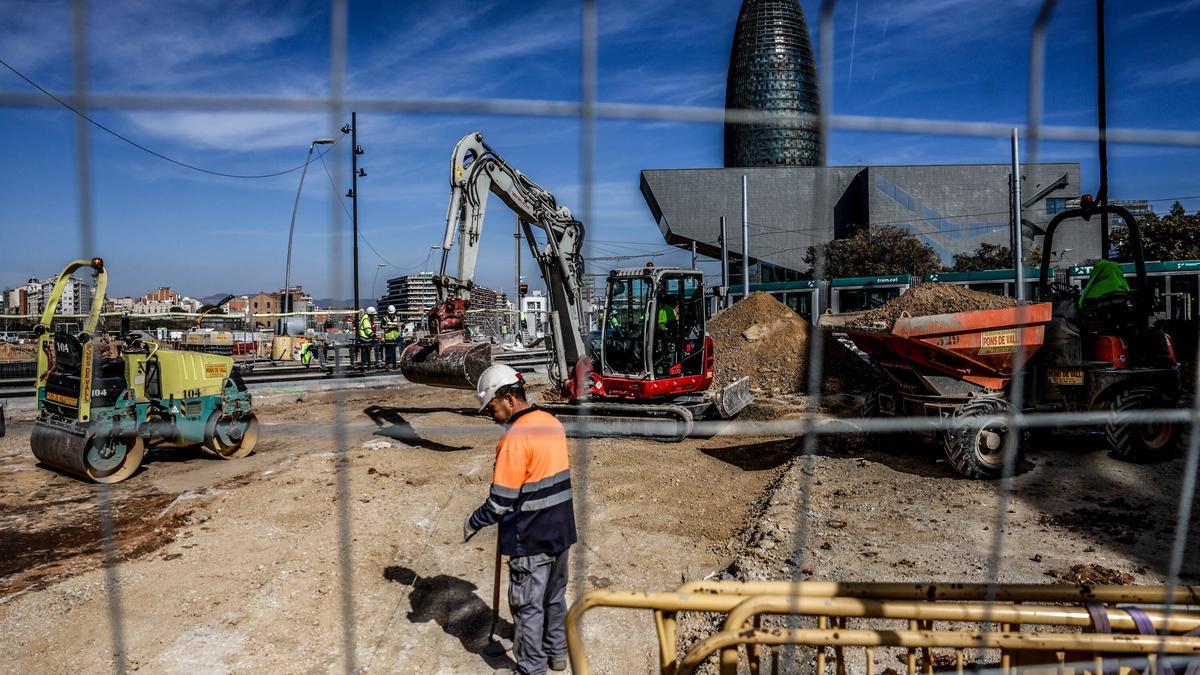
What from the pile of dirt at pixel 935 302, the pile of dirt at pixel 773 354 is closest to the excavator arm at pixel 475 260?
the pile of dirt at pixel 773 354

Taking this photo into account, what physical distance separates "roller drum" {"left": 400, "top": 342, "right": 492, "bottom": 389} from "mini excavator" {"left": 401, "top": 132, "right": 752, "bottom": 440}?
0.05ft

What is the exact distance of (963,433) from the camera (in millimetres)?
6852

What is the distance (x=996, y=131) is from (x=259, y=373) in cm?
1934

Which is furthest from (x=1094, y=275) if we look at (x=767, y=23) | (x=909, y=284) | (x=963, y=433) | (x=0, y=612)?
(x=909, y=284)

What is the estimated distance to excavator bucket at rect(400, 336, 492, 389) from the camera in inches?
379

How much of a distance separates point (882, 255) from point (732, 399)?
15397 millimetres

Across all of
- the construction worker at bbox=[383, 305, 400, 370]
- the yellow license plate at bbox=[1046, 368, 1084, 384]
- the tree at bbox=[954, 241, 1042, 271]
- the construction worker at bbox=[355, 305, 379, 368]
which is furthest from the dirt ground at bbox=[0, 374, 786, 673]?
→ the tree at bbox=[954, 241, 1042, 271]

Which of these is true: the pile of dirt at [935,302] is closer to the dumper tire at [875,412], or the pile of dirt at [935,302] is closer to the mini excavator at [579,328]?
the mini excavator at [579,328]

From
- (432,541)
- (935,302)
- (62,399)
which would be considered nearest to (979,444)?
(432,541)

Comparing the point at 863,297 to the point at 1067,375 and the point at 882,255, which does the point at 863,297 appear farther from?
the point at 1067,375

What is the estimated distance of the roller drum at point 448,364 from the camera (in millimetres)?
9609

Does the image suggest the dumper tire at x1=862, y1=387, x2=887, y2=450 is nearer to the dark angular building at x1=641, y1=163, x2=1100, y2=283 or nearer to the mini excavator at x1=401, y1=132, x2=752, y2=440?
→ the mini excavator at x1=401, y1=132, x2=752, y2=440

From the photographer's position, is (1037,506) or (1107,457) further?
(1107,457)

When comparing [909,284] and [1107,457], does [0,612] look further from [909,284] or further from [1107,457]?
[909,284]
